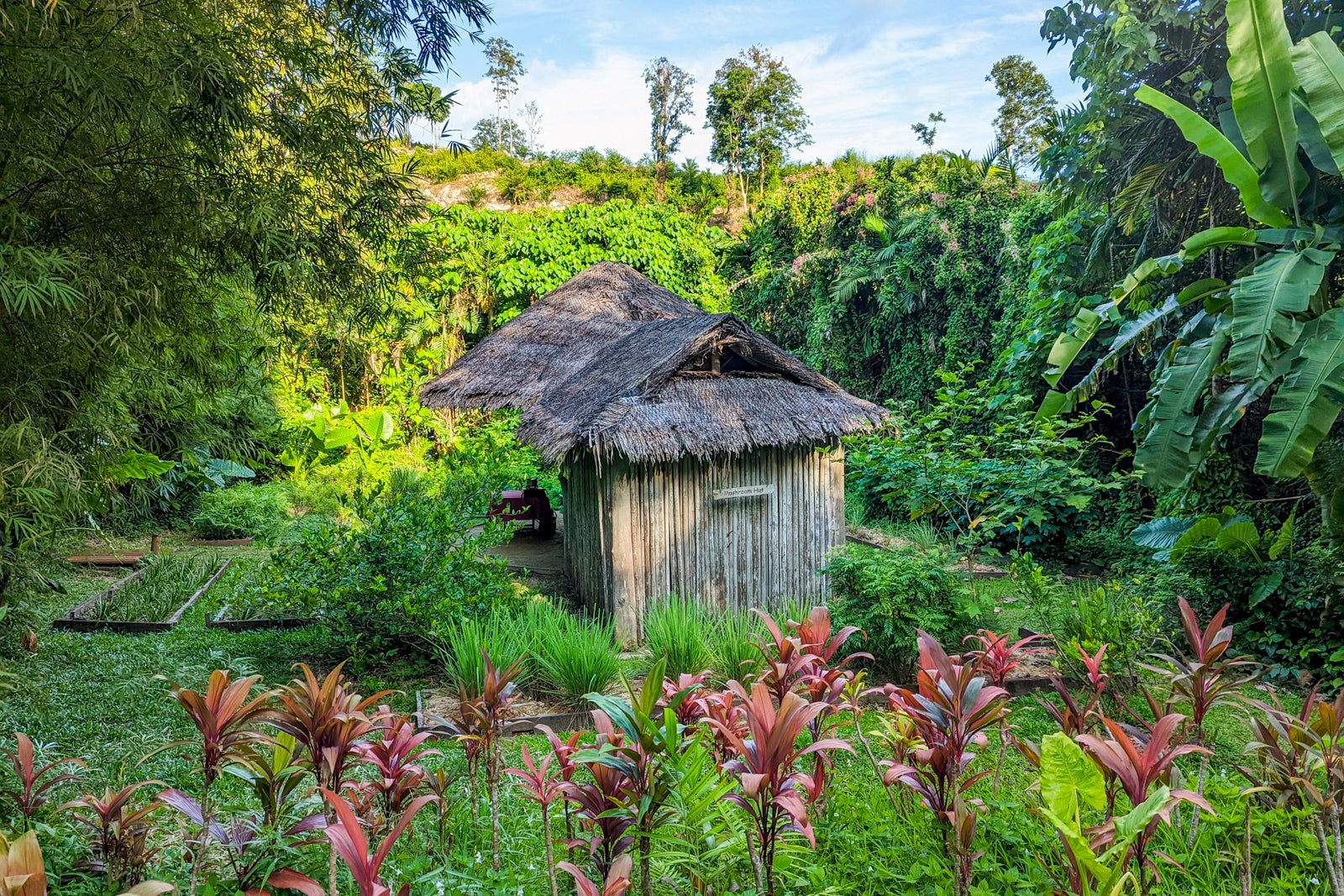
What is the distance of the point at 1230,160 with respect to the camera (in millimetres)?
4016

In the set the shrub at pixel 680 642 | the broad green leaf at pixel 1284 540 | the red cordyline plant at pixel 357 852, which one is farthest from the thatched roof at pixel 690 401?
the red cordyline plant at pixel 357 852

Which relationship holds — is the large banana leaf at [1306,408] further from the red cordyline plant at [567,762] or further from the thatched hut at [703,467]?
the thatched hut at [703,467]

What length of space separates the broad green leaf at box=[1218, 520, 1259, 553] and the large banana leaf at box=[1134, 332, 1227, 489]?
42.8 inches

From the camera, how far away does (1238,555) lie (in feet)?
16.8

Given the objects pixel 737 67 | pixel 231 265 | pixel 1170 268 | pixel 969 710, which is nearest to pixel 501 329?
pixel 231 265

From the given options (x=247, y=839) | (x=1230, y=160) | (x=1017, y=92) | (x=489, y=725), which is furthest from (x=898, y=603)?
(x=1017, y=92)

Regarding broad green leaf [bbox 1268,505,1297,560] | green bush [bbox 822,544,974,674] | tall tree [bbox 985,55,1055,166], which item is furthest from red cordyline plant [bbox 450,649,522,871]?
tall tree [bbox 985,55,1055,166]

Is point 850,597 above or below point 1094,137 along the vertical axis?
below

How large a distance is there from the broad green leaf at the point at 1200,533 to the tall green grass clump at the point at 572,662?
3.89 m

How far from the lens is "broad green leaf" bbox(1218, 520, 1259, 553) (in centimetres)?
487

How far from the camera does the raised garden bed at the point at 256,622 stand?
6.38 metres

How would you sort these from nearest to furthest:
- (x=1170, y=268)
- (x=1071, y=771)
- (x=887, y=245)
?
(x=1071, y=771), (x=1170, y=268), (x=887, y=245)

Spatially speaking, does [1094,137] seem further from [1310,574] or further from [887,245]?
[887,245]

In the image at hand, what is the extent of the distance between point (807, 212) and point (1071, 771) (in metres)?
13.1
